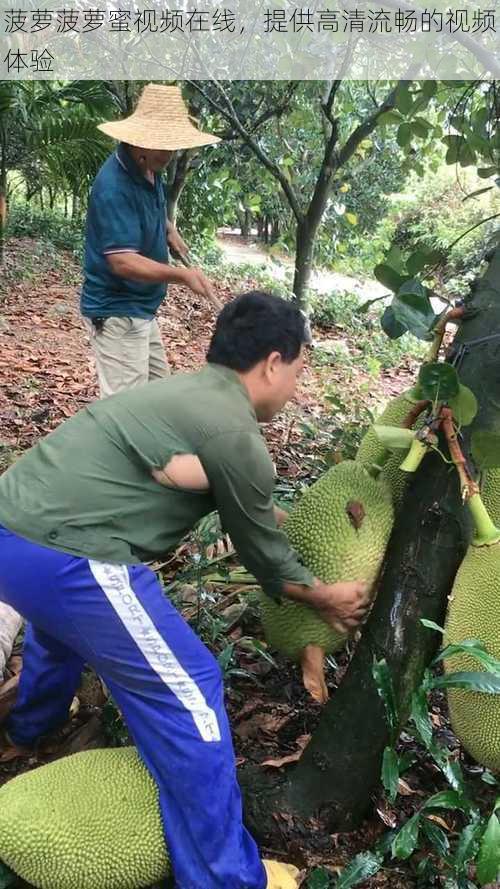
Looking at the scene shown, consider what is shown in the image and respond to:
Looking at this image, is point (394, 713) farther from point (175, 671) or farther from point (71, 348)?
point (71, 348)

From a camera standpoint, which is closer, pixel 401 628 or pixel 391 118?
pixel 401 628

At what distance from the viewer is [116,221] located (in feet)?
7.50

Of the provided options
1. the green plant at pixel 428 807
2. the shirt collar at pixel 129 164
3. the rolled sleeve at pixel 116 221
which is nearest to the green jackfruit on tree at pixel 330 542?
the green plant at pixel 428 807

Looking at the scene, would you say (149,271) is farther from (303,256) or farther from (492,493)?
(303,256)

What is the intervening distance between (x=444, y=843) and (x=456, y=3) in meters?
2.39

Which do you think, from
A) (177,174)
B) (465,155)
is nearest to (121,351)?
(465,155)

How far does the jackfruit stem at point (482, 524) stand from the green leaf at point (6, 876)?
892 millimetres

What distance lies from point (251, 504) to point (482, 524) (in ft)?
1.12

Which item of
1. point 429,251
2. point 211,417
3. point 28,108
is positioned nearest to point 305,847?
point 211,417

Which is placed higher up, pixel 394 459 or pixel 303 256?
pixel 394 459

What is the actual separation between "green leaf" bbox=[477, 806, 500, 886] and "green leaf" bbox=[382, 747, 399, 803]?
0.16 metres

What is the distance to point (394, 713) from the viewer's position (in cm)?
116

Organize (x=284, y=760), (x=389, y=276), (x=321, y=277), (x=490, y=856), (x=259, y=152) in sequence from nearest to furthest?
(x=490, y=856) < (x=389, y=276) < (x=284, y=760) < (x=259, y=152) < (x=321, y=277)

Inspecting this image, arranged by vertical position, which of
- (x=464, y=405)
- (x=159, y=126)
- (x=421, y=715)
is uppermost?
(x=159, y=126)
